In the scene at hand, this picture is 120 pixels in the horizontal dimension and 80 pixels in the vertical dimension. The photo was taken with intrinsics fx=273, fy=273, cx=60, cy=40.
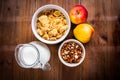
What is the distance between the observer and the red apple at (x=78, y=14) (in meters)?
0.87

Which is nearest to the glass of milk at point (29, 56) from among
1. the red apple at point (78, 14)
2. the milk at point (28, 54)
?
the milk at point (28, 54)

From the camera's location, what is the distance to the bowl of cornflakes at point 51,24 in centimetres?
86

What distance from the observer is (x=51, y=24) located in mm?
873

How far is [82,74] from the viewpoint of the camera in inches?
35.8

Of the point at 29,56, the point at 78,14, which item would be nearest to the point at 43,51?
the point at 29,56

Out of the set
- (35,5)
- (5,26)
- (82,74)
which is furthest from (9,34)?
(82,74)

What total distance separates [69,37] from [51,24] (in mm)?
84

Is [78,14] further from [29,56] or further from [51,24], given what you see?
[29,56]

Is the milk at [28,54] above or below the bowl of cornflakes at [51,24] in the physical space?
below

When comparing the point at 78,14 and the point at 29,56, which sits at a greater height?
the point at 78,14

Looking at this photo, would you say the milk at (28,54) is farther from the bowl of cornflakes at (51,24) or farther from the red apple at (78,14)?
the red apple at (78,14)

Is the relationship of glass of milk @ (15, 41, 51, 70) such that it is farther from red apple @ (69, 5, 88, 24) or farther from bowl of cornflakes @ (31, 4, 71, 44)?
red apple @ (69, 5, 88, 24)

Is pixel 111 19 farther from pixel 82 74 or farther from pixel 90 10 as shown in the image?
pixel 82 74

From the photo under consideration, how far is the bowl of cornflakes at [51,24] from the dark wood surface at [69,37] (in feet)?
0.18
